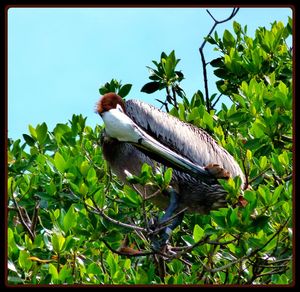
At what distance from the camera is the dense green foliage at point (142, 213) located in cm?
476

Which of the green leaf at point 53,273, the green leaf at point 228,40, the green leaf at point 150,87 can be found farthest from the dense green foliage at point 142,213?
the green leaf at point 228,40

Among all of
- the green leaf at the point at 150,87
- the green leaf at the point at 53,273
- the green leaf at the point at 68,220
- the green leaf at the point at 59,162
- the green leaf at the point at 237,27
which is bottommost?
the green leaf at the point at 53,273

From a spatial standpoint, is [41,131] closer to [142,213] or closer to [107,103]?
[107,103]

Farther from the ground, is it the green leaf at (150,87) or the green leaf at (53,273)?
the green leaf at (150,87)

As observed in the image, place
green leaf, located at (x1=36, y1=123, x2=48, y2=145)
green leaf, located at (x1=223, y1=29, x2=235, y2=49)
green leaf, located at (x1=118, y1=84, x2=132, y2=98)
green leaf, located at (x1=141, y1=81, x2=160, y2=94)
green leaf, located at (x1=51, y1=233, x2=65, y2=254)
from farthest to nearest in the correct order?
green leaf, located at (x1=223, y1=29, x2=235, y2=49), green leaf, located at (x1=141, y1=81, x2=160, y2=94), green leaf, located at (x1=118, y1=84, x2=132, y2=98), green leaf, located at (x1=36, y1=123, x2=48, y2=145), green leaf, located at (x1=51, y1=233, x2=65, y2=254)

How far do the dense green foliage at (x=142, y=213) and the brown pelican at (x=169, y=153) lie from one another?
0.44 ft

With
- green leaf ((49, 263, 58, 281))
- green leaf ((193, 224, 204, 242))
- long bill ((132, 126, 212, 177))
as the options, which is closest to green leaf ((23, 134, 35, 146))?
long bill ((132, 126, 212, 177))

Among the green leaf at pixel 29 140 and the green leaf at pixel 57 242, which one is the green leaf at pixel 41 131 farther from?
the green leaf at pixel 57 242

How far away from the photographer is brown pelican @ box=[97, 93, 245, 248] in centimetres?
578

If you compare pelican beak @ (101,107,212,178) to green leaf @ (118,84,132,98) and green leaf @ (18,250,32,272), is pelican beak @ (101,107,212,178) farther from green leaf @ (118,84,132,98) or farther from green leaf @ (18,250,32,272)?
green leaf @ (18,250,32,272)

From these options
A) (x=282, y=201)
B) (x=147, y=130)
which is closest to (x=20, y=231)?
(x=147, y=130)

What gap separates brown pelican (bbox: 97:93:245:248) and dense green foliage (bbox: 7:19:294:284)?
0.14m

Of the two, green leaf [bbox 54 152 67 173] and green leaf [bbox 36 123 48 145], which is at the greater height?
green leaf [bbox 36 123 48 145]

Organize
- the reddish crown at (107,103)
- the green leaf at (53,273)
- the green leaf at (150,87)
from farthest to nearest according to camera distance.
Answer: the green leaf at (150,87), the reddish crown at (107,103), the green leaf at (53,273)
